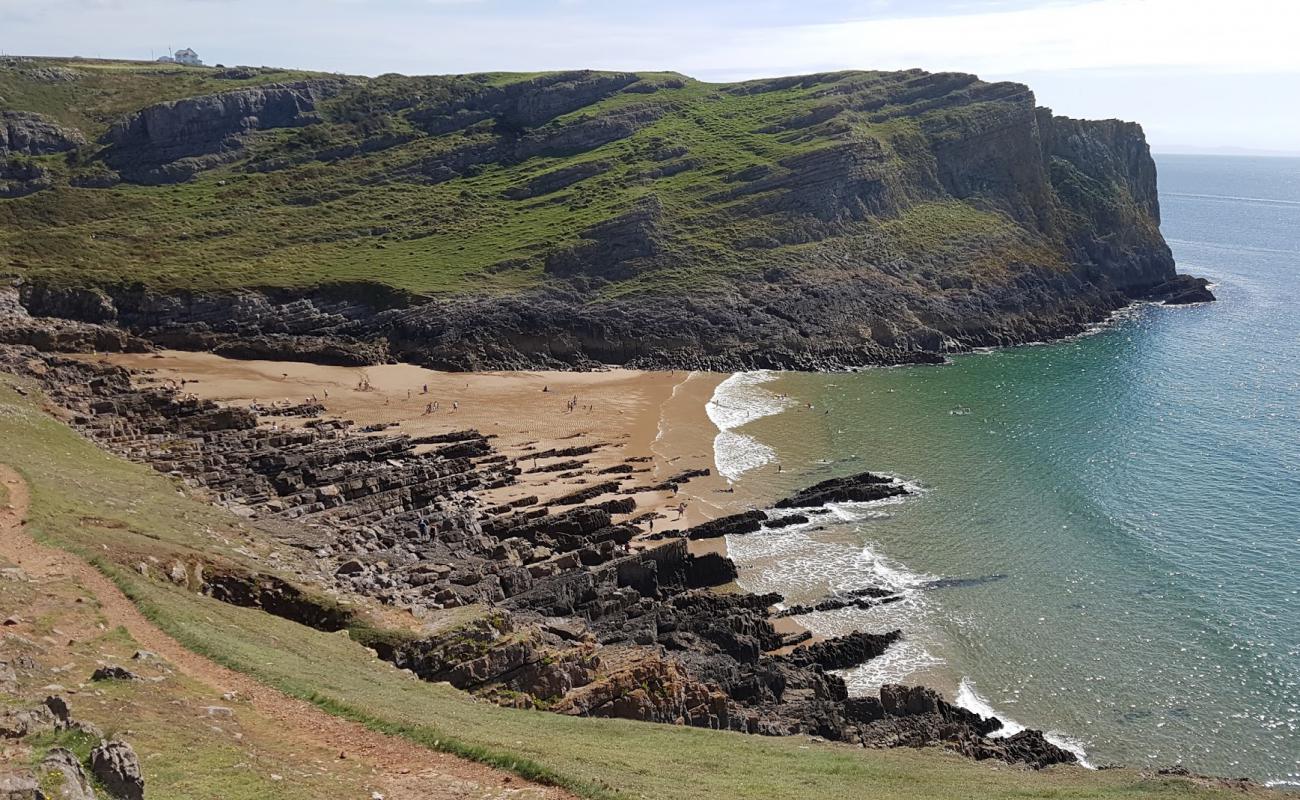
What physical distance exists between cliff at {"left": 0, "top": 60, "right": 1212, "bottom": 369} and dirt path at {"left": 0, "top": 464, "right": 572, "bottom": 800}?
68127mm

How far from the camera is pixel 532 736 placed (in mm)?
25797

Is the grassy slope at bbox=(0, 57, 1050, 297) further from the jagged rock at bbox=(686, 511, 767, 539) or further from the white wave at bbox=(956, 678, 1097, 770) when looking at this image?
the white wave at bbox=(956, 678, 1097, 770)

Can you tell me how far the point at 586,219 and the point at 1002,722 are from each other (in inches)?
3717

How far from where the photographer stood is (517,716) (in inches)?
1153

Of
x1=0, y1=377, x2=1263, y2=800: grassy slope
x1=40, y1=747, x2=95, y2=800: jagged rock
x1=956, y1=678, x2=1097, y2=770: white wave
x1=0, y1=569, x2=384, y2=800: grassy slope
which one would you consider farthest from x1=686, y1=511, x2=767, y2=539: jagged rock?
x1=40, y1=747, x2=95, y2=800: jagged rock

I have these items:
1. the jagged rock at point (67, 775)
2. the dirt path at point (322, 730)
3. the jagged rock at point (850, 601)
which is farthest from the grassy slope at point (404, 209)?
the jagged rock at point (67, 775)

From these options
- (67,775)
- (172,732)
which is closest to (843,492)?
(172,732)

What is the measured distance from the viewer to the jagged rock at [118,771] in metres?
16.4

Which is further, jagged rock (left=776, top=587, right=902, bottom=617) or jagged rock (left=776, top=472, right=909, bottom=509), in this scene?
jagged rock (left=776, top=472, right=909, bottom=509)

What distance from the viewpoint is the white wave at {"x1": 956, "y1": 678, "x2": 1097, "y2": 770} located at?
37.9 meters

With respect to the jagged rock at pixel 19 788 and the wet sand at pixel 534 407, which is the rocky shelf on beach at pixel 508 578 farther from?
the jagged rock at pixel 19 788

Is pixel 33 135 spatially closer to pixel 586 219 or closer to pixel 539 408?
pixel 586 219

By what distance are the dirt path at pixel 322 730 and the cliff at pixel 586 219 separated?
6813 cm

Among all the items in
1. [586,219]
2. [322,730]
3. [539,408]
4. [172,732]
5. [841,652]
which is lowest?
[841,652]
